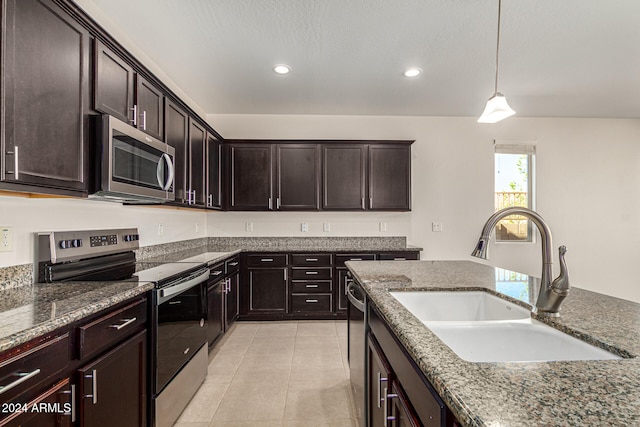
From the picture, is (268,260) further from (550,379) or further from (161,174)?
(550,379)

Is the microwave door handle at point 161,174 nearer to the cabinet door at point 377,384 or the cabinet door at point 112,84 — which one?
the cabinet door at point 112,84

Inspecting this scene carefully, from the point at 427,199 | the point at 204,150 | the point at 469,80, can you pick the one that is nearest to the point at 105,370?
the point at 204,150

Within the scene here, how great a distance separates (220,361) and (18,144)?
87.8 inches

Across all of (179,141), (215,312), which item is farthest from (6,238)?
(215,312)

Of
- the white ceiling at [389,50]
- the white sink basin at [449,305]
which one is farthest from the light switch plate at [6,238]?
the white sink basin at [449,305]

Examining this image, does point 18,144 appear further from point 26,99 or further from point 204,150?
point 204,150

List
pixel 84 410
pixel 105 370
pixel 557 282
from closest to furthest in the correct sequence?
pixel 557 282
pixel 84 410
pixel 105 370

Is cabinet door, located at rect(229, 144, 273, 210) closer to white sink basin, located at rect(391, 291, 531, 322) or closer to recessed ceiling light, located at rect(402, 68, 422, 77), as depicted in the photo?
recessed ceiling light, located at rect(402, 68, 422, 77)

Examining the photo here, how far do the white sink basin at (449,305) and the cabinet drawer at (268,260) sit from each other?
2.50m

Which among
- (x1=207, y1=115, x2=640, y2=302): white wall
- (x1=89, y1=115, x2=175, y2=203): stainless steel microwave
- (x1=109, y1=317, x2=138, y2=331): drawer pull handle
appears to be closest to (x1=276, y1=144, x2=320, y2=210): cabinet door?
(x1=207, y1=115, x2=640, y2=302): white wall

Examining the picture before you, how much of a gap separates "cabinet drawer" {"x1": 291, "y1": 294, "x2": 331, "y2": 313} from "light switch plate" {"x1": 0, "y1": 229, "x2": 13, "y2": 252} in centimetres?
268

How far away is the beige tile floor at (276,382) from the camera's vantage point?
78.6 inches

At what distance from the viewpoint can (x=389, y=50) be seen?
8.86ft

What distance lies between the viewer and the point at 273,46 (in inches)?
104
